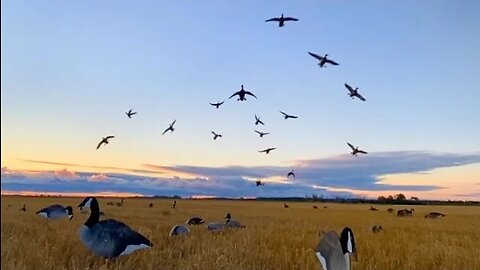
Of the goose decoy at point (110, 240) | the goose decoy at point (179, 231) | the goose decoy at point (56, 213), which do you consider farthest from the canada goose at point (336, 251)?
the goose decoy at point (56, 213)

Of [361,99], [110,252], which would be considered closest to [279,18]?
[361,99]

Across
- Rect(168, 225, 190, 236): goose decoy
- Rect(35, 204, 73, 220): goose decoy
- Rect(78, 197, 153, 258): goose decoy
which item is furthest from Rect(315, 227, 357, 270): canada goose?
Rect(35, 204, 73, 220): goose decoy

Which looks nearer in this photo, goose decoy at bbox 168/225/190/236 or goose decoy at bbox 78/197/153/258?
goose decoy at bbox 78/197/153/258

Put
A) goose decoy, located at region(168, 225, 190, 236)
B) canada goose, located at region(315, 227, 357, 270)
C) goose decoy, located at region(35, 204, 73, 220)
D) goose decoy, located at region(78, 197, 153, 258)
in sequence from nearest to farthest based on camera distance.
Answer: canada goose, located at region(315, 227, 357, 270), goose decoy, located at region(78, 197, 153, 258), goose decoy, located at region(168, 225, 190, 236), goose decoy, located at region(35, 204, 73, 220)

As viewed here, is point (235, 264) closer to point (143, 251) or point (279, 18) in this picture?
point (143, 251)

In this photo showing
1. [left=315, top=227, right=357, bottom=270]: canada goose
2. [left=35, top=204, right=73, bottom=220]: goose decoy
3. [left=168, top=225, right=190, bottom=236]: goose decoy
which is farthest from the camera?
[left=35, top=204, right=73, bottom=220]: goose decoy

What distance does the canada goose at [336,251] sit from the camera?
6.83m

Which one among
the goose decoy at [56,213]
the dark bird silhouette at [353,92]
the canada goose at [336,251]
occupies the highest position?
the dark bird silhouette at [353,92]

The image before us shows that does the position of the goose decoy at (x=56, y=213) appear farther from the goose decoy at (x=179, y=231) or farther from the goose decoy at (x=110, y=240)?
the goose decoy at (x=110, y=240)

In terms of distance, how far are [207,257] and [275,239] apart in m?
3.36

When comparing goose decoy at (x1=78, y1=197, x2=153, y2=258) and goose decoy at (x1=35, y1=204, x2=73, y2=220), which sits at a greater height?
goose decoy at (x1=35, y1=204, x2=73, y2=220)

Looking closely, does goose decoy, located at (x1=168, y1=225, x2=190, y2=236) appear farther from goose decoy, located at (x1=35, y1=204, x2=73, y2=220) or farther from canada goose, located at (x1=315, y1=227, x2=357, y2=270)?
canada goose, located at (x1=315, y1=227, x2=357, y2=270)

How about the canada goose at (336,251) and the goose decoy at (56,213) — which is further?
the goose decoy at (56,213)

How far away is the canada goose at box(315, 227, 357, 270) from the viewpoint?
22.4 ft
